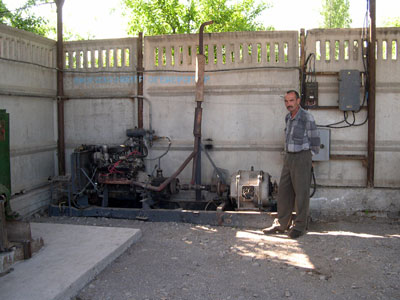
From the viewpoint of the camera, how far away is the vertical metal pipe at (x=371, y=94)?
7.00 metres

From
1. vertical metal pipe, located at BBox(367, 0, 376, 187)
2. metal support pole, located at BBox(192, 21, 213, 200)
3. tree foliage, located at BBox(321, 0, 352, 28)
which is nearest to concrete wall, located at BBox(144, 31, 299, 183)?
metal support pole, located at BBox(192, 21, 213, 200)

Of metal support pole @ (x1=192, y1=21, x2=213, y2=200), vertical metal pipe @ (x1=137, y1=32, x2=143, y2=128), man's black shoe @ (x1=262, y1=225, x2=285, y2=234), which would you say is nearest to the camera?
man's black shoe @ (x1=262, y1=225, x2=285, y2=234)

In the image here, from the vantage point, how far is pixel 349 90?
7.09 metres

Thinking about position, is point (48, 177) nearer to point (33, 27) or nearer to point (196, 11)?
point (33, 27)

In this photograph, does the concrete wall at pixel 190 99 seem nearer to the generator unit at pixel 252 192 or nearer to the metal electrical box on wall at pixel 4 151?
the generator unit at pixel 252 192

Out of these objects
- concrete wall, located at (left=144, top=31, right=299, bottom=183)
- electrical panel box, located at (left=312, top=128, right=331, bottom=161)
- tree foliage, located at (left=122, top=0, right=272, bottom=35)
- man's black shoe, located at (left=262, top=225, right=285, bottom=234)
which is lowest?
man's black shoe, located at (left=262, top=225, right=285, bottom=234)

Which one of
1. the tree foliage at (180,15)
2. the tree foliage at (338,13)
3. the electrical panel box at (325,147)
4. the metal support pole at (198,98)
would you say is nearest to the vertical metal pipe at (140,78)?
the metal support pole at (198,98)

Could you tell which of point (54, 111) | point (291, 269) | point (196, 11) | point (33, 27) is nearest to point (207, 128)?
point (54, 111)

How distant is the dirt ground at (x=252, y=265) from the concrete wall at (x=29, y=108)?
6.86 ft

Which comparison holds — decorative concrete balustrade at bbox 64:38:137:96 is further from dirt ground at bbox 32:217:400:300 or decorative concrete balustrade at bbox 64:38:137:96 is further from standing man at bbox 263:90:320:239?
standing man at bbox 263:90:320:239

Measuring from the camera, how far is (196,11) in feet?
67.0

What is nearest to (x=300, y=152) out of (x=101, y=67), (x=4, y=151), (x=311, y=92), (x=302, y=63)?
(x=311, y=92)

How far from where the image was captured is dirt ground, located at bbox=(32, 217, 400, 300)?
420 cm

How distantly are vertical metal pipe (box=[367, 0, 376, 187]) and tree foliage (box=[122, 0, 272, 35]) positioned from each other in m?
13.2
